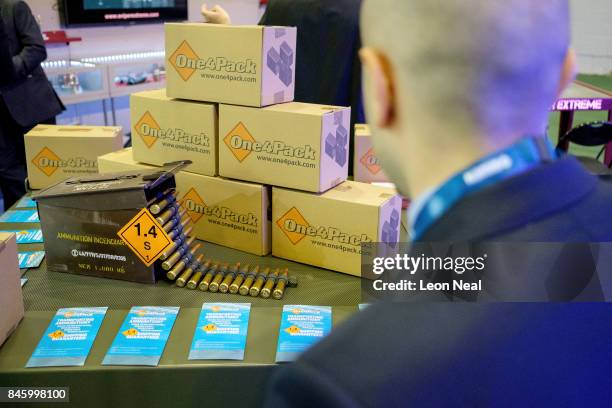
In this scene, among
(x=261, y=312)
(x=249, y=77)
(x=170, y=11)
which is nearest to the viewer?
(x=261, y=312)

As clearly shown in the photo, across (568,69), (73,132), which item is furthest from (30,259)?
(568,69)

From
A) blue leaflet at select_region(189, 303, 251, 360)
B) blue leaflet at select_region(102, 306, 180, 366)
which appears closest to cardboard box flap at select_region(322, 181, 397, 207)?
blue leaflet at select_region(189, 303, 251, 360)

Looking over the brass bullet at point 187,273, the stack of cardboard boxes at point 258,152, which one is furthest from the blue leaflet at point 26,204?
the brass bullet at point 187,273

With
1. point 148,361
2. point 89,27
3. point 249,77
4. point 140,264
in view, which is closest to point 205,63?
point 249,77

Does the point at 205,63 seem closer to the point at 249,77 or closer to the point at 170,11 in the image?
the point at 249,77

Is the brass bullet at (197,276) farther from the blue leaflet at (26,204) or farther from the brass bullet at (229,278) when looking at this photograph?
the blue leaflet at (26,204)

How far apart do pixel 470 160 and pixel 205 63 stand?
1.42m

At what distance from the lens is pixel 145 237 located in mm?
1534

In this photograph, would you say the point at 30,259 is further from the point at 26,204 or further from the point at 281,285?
the point at 281,285

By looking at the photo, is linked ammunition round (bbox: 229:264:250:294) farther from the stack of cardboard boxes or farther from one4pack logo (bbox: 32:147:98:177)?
one4pack logo (bbox: 32:147:98:177)

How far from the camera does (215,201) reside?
1866 mm

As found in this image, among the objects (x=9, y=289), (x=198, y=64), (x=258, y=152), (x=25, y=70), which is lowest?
(x=9, y=289)

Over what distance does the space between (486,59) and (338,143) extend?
1257 mm

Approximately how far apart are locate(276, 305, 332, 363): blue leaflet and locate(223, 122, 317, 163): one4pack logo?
46 centimetres
